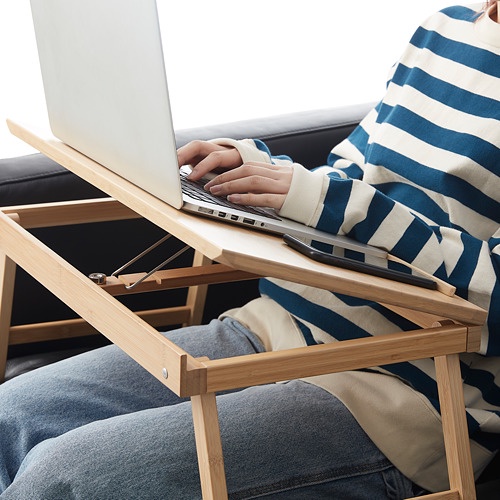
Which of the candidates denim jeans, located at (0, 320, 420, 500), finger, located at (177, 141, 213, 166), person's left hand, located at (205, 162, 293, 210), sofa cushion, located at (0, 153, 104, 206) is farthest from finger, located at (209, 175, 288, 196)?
sofa cushion, located at (0, 153, 104, 206)

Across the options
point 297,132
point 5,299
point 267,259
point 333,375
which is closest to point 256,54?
point 297,132

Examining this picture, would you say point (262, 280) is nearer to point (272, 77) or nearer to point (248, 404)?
point (248, 404)

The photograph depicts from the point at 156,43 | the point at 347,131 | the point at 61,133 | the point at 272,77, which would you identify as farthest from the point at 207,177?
the point at 272,77

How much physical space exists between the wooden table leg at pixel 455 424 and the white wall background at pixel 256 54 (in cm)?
151

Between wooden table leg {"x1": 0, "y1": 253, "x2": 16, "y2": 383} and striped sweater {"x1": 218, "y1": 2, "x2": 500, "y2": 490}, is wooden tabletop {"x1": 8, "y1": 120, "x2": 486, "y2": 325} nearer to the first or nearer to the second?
striped sweater {"x1": 218, "y1": 2, "x2": 500, "y2": 490}

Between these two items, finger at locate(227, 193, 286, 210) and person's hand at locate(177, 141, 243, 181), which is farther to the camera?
person's hand at locate(177, 141, 243, 181)

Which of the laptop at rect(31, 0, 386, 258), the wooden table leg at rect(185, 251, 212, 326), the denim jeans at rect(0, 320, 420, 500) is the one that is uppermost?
the laptop at rect(31, 0, 386, 258)

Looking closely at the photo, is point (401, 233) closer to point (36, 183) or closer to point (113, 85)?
point (113, 85)

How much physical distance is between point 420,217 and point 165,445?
16.1 inches

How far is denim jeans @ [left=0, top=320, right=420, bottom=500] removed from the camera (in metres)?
0.94

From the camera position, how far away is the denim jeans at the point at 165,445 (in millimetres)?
943

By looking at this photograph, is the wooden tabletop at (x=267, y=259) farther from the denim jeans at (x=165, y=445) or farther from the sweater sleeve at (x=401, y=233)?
the denim jeans at (x=165, y=445)

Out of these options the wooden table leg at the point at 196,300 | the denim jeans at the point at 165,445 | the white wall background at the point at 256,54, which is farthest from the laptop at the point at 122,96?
the white wall background at the point at 256,54

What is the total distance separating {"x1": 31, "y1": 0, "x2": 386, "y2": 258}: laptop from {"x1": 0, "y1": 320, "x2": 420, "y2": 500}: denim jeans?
0.20m
